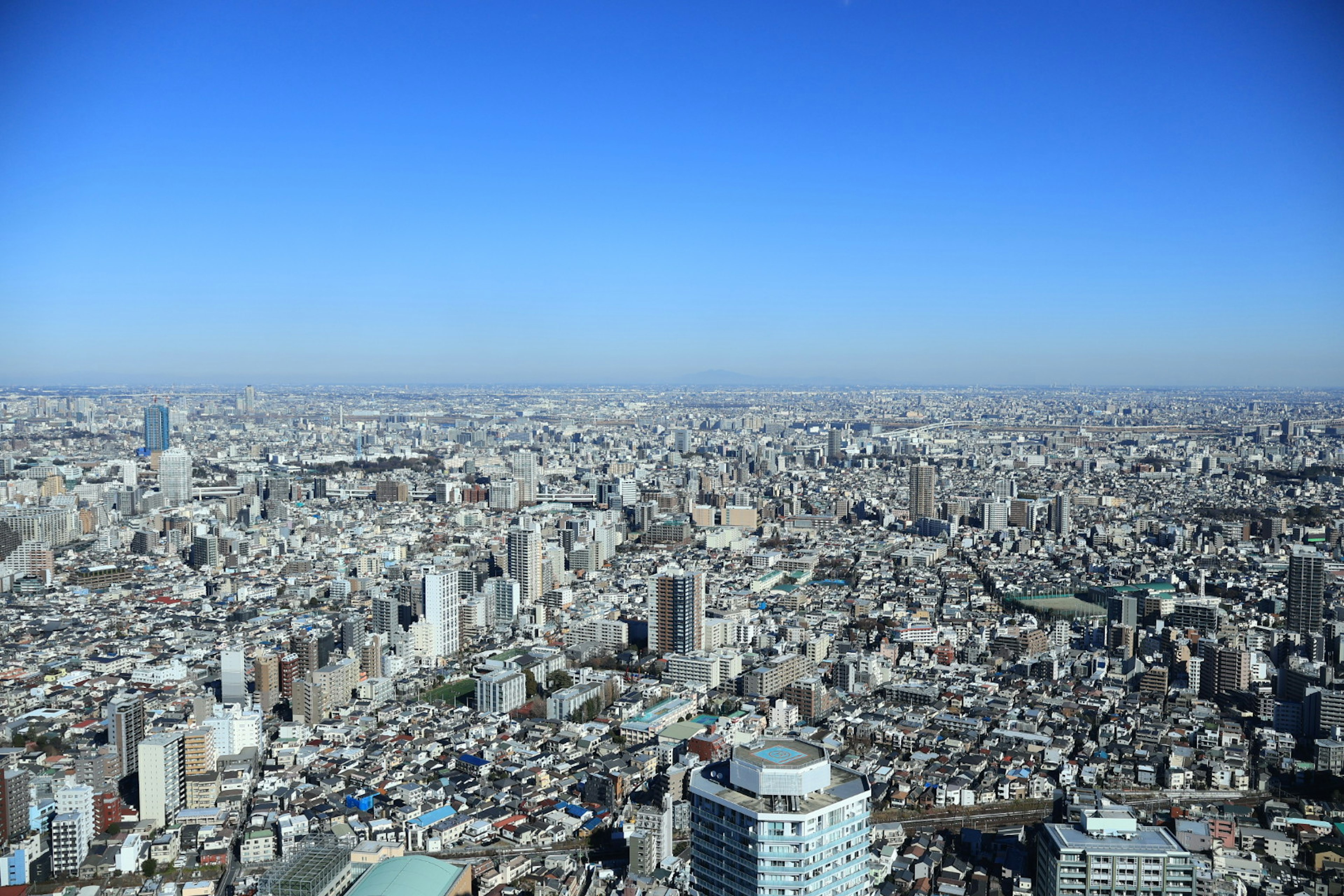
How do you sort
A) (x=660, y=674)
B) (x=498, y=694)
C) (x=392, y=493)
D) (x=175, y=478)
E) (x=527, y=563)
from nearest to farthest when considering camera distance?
1. (x=498, y=694)
2. (x=660, y=674)
3. (x=527, y=563)
4. (x=175, y=478)
5. (x=392, y=493)

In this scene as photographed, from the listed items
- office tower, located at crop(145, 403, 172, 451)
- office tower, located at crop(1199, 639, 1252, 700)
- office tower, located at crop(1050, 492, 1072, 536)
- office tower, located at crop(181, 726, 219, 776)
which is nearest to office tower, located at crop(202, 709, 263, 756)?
office tower, located at crop(181, 726, 219, 776)

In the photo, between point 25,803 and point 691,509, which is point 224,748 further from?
point 691,509

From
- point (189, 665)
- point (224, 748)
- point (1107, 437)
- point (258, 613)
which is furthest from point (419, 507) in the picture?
point (1107, 437)

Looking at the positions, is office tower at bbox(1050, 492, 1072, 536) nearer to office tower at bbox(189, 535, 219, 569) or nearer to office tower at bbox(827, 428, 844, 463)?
office tower at bbox(827, 428, 844, 463)

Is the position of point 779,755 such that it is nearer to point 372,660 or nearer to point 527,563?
point 372,660

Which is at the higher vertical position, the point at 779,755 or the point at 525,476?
the point at 779,755

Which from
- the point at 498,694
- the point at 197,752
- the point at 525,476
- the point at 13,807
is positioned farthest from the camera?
the point at 525,476

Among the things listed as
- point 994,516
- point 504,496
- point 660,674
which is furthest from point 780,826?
point 504,496
